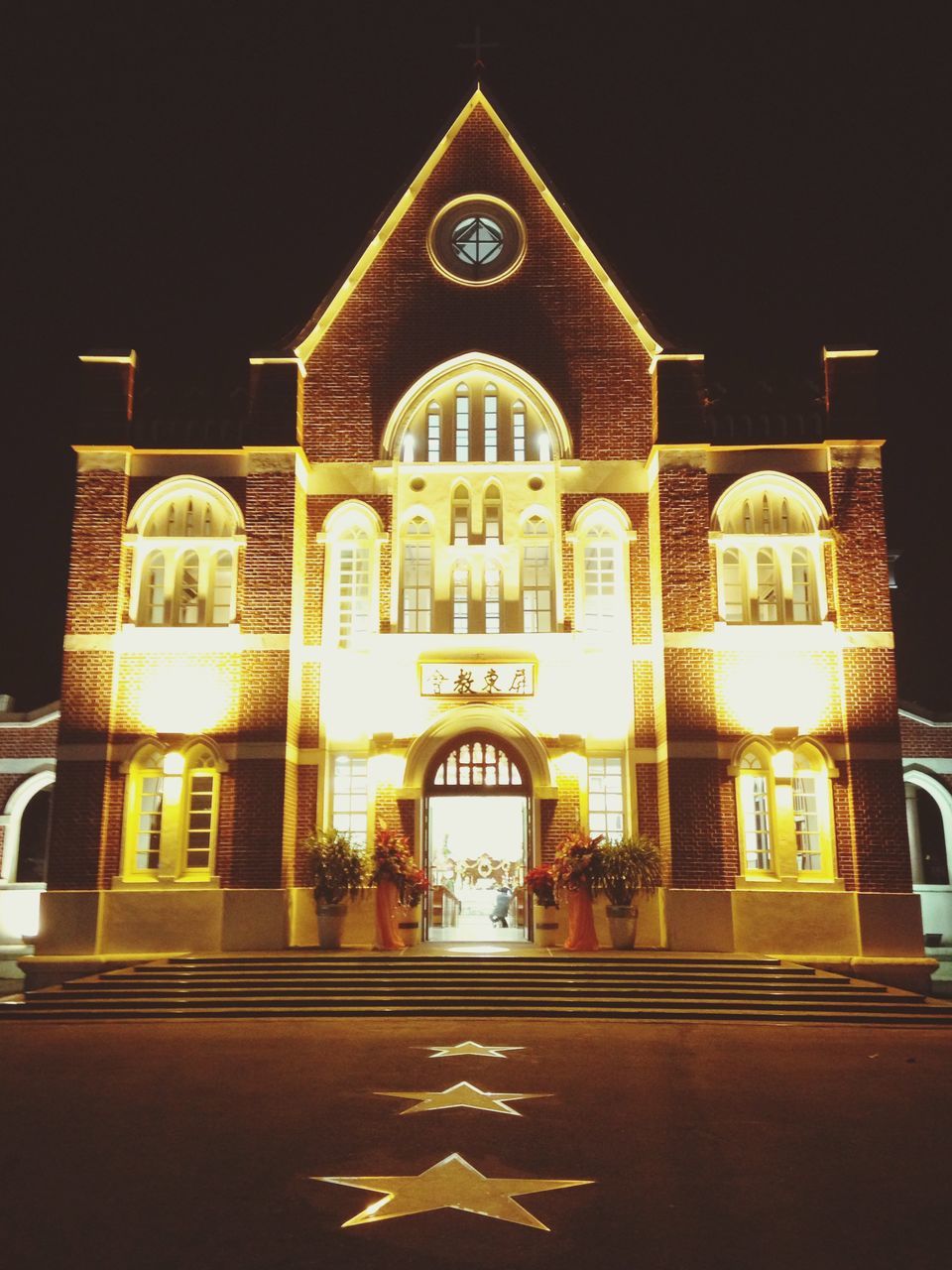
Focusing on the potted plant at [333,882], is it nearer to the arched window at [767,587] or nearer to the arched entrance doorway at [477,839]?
the arched entrance doorway at [477,839]

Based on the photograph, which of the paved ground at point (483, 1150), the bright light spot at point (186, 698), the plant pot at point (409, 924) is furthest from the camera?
the bright light spot at point (186, 698)

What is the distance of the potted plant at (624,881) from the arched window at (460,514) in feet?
18.8

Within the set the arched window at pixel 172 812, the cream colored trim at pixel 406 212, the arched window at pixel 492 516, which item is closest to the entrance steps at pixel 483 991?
the arched window at pixel 172 812

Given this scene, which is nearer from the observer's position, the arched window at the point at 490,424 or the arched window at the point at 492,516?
the arched window at the point at 492,516

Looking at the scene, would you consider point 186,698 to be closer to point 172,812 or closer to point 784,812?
point 172,812

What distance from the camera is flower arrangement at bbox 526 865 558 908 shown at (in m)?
16.1

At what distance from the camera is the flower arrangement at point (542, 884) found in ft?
52.9

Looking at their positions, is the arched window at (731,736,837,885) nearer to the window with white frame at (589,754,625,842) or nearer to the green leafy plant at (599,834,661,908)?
the green leafy plant at (599,834,661,908)

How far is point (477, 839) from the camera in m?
23.0

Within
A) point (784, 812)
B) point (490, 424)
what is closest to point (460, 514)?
point (490, 424)

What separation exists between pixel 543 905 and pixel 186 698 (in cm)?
655

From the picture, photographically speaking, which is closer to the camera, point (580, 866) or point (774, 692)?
point (580, 866)

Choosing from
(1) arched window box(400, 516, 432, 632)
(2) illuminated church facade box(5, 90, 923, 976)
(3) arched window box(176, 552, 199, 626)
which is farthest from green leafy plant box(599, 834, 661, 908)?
(3) arched window box(176, 552, 199, 626)

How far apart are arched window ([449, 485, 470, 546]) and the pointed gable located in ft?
5.28
